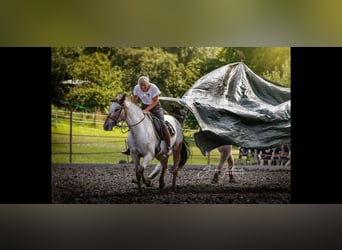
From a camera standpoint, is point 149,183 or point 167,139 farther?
point 167,139

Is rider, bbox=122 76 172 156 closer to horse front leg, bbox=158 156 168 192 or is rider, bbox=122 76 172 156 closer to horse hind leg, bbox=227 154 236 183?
horse front leg, bbox=158 156 168 192

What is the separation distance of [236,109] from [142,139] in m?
1.20

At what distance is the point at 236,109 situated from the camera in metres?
6.79

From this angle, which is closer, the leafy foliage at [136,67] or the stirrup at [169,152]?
the leafy foliage at [136,67]

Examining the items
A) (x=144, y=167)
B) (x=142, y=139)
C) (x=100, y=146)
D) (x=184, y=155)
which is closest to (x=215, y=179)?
(x=184, y=155)

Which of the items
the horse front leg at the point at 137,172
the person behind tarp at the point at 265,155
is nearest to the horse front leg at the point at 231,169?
the person behind tarp at the point at 265,155

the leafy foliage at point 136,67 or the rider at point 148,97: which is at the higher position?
the leafy foliage at point 136,67

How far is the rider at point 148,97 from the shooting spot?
6.72 metres

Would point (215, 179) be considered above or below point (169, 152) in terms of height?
below

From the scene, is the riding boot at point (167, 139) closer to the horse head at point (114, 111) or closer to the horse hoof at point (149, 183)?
the horse hoof at point (149, 183)

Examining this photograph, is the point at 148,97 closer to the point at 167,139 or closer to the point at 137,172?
the point at 167,139

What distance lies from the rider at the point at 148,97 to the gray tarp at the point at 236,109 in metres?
0.27
